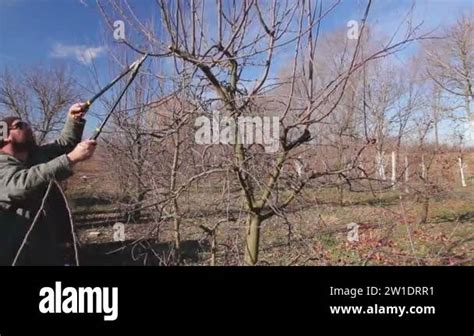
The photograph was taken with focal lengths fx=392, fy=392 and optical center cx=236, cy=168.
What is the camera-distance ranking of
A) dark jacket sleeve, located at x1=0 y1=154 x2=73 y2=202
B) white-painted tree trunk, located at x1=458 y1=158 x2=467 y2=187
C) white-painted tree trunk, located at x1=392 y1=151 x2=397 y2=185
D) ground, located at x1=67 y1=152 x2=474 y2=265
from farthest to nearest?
white-painted tree trunk, located at x1=458 y1=158 x2=467 y2=187, white-painted tree trunk, located at x1=392 y1=151 x2=397 y2=185, ground, located at x1=67 y1=152 x2=474 y2=265, dark jacket sleeve, located at x1=0 y1=154 x2=73 y2=202

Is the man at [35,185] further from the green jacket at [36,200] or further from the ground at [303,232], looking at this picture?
the ground at [303,232]

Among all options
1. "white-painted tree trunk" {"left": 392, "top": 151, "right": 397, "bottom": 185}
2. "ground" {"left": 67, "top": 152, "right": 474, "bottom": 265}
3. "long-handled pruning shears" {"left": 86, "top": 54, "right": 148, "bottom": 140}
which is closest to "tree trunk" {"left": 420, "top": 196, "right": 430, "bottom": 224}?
"ground" {"left": 67, "top": 152, "right": 474, "bottom": 265}

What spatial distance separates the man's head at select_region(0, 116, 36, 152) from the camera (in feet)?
4.74

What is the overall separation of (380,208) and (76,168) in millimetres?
1312

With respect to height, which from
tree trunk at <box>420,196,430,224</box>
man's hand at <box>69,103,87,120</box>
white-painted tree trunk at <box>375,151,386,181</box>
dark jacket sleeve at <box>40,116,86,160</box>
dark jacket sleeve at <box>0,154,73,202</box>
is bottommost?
tree trunk at <box>420,196,430,224</box>

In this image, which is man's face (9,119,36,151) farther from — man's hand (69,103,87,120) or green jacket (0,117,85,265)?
man's hand (69,103,87,120)

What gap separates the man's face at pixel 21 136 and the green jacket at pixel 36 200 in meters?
0.03

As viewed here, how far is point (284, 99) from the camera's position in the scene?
161 cm

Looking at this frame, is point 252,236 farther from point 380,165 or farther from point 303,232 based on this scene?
point 380,165

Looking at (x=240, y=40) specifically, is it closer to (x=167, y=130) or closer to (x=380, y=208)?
(x=167, y=130)

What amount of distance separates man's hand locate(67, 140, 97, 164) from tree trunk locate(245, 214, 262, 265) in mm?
743
